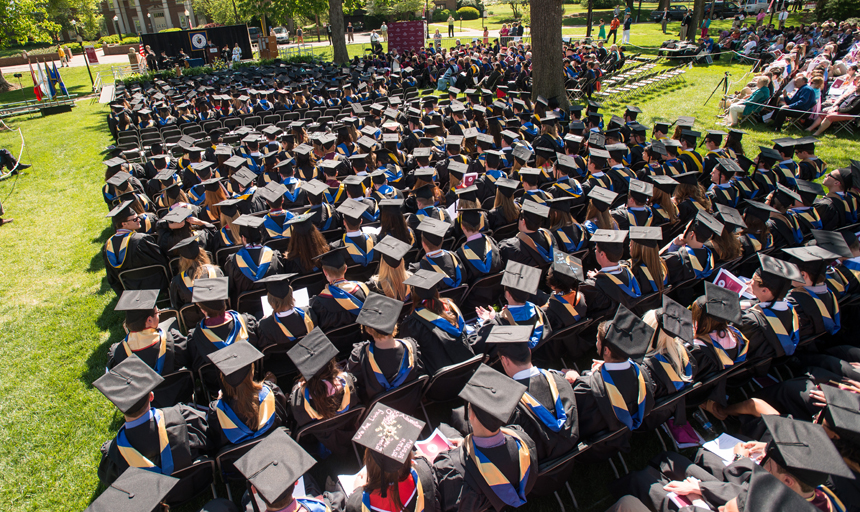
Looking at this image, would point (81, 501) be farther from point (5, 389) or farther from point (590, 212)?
point (590, 212)

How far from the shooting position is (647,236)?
3758 mm

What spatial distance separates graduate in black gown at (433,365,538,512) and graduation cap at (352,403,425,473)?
1.05 feet

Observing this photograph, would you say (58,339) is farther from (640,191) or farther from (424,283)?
(640,191)

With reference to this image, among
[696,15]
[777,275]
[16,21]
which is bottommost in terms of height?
[777,275]

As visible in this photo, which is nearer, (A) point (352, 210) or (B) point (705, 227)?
(B) point (705, 227)

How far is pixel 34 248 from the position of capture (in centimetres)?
681

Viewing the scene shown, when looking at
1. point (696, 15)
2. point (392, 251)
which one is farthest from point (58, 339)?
point (696, 15)

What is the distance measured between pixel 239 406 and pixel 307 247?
6.73 feet

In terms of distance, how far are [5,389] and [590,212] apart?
6373 mm

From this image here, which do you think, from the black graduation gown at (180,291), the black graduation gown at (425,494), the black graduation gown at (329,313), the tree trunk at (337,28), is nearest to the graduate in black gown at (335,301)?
A: the black graduation gown at (329,313)

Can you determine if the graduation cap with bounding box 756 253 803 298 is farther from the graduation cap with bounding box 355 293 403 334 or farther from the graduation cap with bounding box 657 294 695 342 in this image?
the graduation cap with bounding box 355 293 403 334

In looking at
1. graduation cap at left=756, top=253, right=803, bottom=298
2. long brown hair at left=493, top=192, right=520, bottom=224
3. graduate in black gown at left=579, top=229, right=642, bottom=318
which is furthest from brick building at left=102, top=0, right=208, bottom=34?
graduation cap at left=756, top=253, right=803, bottom=298

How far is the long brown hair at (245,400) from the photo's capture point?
260cm

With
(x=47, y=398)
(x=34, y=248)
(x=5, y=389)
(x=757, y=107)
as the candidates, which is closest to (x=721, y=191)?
(x=757, y=107)
